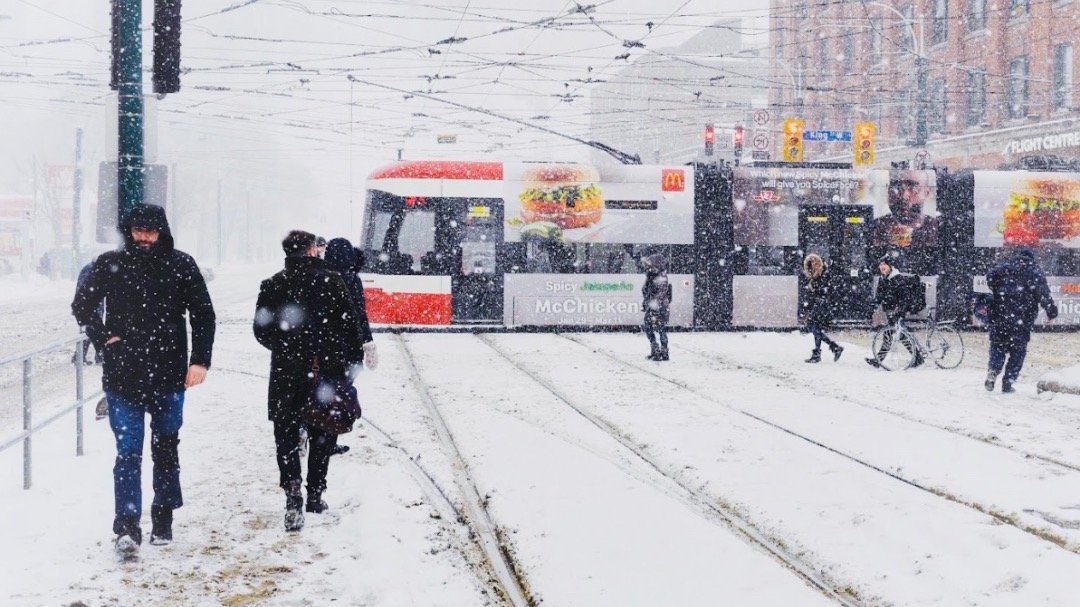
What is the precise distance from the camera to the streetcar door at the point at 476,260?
19.5 metres

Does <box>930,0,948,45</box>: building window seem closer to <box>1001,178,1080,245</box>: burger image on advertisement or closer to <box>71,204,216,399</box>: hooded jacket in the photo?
<box>1001,178,1080,245</box>: burger image on advertisement

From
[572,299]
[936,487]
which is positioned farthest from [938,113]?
[936,487]

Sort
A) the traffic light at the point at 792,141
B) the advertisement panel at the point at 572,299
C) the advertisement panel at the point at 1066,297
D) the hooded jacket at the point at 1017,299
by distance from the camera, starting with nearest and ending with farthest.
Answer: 1. the hooded jacket at the point at 1017,299
2. the advertisement panel at the point at 572,299
3. the advertisement panel at the point at 1066,297
4. the traffic light at the point at 792,141

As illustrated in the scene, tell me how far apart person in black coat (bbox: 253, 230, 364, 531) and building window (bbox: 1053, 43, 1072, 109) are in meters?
33.2

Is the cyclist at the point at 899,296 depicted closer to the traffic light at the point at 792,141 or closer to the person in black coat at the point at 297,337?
the person in black coat at the point at 297,337

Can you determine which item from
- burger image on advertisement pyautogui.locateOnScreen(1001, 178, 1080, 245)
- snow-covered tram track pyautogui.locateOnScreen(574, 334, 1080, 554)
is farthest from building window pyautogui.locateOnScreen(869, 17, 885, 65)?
snow-covered tram track pyautogui.locateOnScreen(574, 334, 1080, 554)

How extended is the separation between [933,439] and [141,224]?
258 inches

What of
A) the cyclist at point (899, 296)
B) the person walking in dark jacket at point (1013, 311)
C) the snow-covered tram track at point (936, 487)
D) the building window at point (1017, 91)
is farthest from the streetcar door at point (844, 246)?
the building window at point (1017, 91)

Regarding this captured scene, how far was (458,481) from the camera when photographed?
7.18m

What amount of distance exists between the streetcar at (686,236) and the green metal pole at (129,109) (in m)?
10.2

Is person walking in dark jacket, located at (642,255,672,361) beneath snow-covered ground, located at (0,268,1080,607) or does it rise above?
above

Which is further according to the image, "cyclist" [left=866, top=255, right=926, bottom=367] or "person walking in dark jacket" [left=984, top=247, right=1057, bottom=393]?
"cyclist" [left=866, top=255, right=926, bottom=367]

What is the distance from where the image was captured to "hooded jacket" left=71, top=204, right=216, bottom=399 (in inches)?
209

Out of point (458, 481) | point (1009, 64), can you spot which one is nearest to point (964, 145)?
point (1009, 64)
